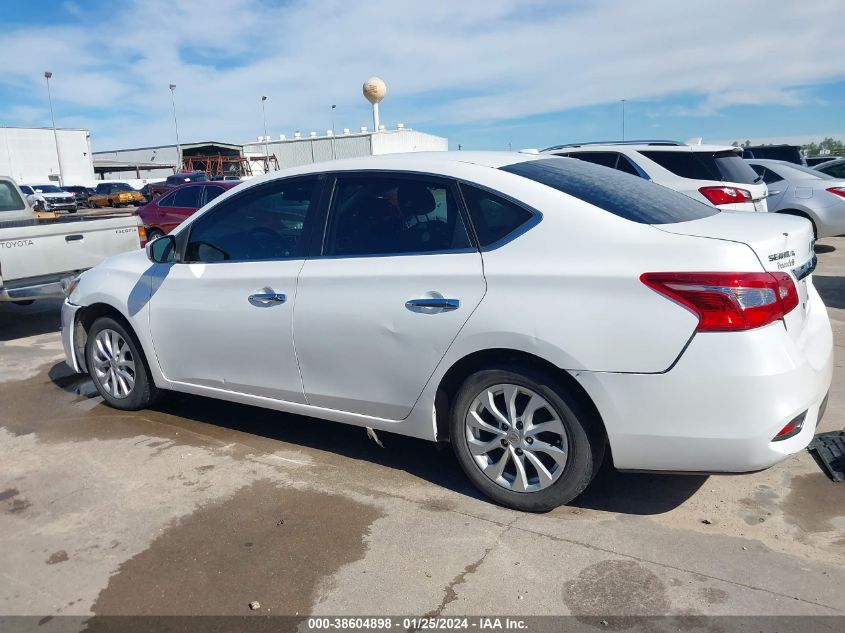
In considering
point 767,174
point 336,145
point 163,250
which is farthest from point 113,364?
point 336,145

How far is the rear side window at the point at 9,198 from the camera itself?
9430 millimetres

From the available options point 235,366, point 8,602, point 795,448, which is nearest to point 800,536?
point 795,448

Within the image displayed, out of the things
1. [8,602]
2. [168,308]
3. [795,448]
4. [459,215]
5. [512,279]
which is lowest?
[8,602]

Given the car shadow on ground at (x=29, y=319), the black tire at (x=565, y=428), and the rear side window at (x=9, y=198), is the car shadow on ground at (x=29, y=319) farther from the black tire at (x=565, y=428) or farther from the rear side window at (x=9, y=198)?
the black tire at (x=565, y=428)

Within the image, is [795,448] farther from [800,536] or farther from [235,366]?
[235,366]

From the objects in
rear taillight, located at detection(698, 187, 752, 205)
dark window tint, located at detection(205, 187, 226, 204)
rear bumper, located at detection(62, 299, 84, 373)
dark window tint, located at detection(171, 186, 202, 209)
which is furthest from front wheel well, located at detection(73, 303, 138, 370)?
dark window tint, located at detection(171, 186, 202, 209)

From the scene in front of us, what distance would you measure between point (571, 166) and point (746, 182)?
5.82m

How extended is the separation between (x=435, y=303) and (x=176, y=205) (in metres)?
12.7

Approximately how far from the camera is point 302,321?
393 cm

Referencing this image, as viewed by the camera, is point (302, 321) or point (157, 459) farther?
point (157, 459)

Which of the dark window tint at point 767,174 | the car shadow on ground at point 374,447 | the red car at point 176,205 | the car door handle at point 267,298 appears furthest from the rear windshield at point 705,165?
the red car at point 176,205

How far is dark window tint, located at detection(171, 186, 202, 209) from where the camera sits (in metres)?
14.7

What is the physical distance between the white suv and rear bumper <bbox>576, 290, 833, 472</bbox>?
19.1ft

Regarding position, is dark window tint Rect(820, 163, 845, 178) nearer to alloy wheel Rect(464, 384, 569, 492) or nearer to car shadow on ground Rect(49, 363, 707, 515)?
car shadow on ground Rect(49, 363, 707, 515)
